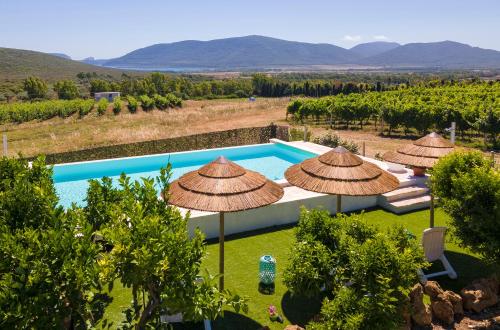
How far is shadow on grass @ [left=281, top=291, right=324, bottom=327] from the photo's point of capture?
7059 mm

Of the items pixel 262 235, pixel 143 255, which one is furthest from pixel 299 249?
pixel 262 235

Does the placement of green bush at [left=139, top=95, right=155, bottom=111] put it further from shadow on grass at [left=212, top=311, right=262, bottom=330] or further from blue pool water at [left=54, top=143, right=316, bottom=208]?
shadow on grass at [left=212, top=311, right=262, bottom=330]

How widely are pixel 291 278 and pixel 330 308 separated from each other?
2.90 ft

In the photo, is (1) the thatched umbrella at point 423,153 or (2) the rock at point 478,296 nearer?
(2) the rock at point 478,296

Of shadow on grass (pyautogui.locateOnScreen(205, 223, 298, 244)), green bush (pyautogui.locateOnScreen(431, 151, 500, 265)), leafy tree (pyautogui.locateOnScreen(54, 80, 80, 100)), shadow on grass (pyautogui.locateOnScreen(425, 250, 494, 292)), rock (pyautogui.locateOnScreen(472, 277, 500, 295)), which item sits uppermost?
leafy tree (pyautogui.locateOnScreen(54, 80, 80, 100))

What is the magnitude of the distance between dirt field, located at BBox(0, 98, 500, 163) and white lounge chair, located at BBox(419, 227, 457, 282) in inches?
503

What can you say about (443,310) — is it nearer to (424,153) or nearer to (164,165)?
(424,153)

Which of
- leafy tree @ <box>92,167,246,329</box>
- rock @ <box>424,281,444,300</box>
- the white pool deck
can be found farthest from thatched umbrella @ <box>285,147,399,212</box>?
leafy tree @ <box>92,167,246,329</box>

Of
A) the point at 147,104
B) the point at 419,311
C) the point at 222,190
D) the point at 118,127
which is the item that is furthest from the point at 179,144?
the point at 147,104

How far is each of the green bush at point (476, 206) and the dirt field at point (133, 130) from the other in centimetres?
1388

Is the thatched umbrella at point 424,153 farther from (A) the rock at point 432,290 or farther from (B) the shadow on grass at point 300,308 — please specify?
(B) the shadow on grass at point 300,308

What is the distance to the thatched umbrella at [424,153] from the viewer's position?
9.23 meters

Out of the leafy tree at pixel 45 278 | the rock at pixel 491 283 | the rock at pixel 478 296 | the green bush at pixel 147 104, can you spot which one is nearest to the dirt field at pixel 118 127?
the green bush at pixel 147 104

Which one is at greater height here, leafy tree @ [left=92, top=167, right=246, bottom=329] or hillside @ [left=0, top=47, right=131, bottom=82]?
hillside @ [left=0, top=47, right=131, bottom=82]
